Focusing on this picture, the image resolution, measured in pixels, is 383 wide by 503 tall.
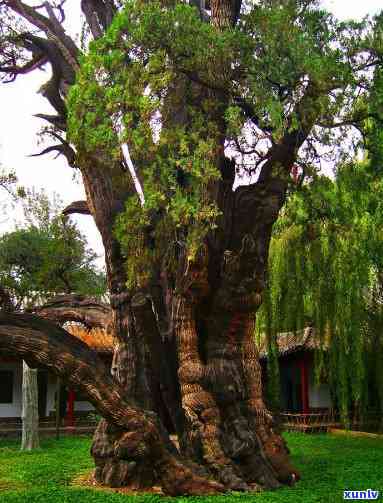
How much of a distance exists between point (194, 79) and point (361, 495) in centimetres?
586

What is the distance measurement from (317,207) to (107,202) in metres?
3.85

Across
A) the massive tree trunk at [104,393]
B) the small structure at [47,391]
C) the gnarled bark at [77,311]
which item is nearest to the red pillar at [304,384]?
the small structure at [47,391]

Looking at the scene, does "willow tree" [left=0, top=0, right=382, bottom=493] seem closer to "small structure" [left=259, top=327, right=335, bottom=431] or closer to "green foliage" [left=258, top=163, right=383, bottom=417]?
"green foliage" [left=258, top=163, right=383, bottom=417]

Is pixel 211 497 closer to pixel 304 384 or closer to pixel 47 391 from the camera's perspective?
pixel 304 384

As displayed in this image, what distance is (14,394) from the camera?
1980 cm

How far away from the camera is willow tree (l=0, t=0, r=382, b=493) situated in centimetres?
732

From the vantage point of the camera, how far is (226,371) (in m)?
8.43

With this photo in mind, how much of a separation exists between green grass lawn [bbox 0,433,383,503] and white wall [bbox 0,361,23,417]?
10.7 ft

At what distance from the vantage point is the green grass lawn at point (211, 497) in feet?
23.9

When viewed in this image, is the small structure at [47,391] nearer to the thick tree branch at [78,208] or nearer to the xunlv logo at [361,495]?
the thick tree branch at [78,208]

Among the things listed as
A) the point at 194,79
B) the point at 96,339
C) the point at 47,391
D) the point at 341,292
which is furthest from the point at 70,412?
the point at 194,79

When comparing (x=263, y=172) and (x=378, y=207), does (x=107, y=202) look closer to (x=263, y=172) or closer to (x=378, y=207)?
(x=263, y=172)

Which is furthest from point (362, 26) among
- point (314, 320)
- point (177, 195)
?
point (314, 320)

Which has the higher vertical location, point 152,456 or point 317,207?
point 317,207
